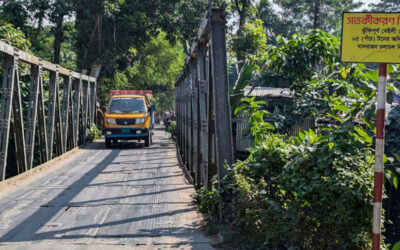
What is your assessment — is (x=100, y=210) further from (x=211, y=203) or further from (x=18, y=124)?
(x=18, y=124)

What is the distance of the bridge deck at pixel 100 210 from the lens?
19.5 ft

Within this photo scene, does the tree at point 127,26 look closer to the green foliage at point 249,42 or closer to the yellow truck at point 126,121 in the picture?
the green foliage at point 249,42

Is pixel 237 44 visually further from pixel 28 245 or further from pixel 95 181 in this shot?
pixel 28 245

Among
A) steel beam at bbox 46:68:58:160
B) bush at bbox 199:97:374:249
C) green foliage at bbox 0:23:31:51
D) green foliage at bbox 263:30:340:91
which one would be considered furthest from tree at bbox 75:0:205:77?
bush at bbox 199:97:374:249

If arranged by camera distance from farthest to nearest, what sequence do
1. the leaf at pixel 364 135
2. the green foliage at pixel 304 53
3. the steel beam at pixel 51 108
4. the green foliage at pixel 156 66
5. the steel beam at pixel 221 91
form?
1. the green foliage at pixel 156 66
2. the steel beam at pixel 51 108
3. the green foliage at pixel 304 53
4. the steel beam at pixel 221 91
5. the leaf at pixel 364 135

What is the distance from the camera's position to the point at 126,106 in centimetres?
2088

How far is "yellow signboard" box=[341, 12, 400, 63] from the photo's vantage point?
4332 millimetres

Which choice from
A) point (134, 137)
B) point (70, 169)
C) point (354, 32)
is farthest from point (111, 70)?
point (354, 32)

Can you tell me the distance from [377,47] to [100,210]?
5031 millimetres

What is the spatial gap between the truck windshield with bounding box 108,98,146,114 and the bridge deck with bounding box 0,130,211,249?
780cm

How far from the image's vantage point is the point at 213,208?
664 centimetres

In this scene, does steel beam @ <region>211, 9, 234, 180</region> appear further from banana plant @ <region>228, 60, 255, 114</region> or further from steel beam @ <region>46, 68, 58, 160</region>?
steel beam @ <region>46, 68, 58, 160</region>

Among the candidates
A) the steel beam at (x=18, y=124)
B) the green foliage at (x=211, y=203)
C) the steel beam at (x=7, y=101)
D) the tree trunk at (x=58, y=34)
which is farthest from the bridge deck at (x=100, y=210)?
the tree trunk at (x=58, y=34)

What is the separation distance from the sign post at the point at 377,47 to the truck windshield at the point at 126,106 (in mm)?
16760
